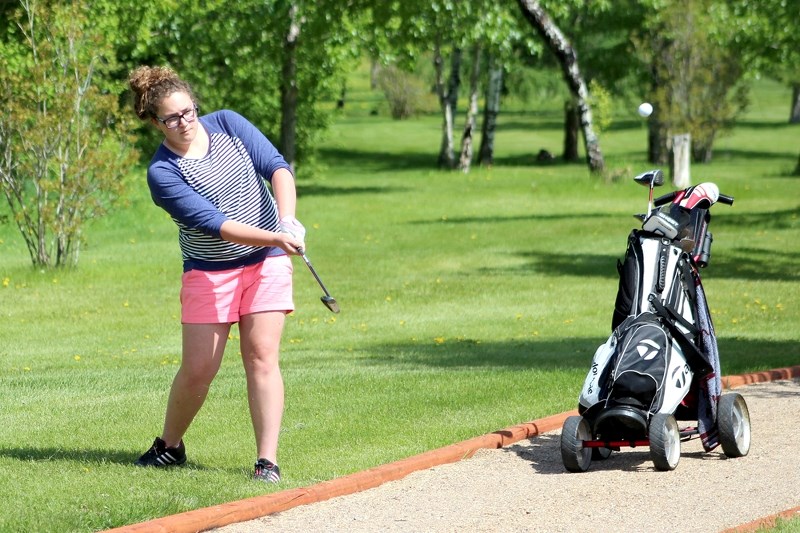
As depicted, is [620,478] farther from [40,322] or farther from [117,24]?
[117,24]

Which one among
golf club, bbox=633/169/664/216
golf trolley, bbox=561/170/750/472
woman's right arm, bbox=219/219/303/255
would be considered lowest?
golf trolley, bbox=561/170/750/472

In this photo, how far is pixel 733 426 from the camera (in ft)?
22.8

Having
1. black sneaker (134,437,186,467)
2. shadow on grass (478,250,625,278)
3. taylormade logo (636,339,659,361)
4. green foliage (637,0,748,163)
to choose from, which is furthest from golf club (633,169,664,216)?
green foliage (637,0,748,163)

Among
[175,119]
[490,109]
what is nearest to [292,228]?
[175,119]

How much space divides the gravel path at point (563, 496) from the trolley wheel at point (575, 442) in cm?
6

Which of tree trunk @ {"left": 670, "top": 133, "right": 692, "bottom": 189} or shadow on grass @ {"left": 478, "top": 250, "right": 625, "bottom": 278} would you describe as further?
tree trunk @ {"left": 670, "top": 133, "right": 692, "bottom": 189}

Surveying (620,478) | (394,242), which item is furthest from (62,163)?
(620,478)

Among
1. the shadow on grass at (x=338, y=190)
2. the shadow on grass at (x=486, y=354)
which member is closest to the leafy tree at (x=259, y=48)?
the shadow on grass at (x=338, y=190)

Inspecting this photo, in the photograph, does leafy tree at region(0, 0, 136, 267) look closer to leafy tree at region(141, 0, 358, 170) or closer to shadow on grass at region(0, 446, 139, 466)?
leafy tree at region(141, 0, 358, 170)

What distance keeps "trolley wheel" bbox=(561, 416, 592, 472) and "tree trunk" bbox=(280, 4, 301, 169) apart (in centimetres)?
2709

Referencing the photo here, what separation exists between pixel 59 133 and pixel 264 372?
13.5 m

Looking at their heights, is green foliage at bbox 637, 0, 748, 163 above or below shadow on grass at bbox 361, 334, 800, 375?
above

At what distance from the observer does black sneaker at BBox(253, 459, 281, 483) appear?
625cm

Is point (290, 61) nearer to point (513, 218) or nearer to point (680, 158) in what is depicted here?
point (513, 218)
